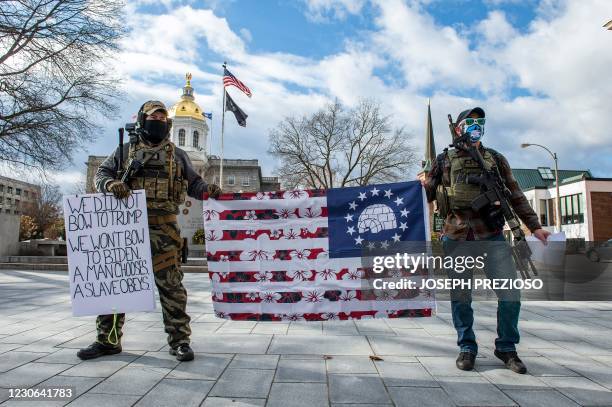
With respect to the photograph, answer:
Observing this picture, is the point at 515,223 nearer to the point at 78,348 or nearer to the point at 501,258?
the point at 501,258

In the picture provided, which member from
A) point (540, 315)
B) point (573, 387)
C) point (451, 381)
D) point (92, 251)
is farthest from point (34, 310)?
point (540, 315)

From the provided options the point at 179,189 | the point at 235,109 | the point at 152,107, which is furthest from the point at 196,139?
the point at 179,189

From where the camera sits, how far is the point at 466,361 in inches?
138

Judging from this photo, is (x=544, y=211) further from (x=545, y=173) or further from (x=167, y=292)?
(x=167, y=292)

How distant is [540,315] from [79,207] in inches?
263

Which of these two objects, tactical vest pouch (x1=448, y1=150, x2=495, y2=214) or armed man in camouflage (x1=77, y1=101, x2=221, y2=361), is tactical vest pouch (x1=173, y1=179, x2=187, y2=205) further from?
tactical vest pouch (x1=448, y1=150, x2=495, y2=214)

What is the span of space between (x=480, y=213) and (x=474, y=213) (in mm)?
53

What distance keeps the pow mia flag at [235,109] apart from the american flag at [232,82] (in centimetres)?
200

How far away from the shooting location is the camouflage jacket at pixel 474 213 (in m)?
3.77

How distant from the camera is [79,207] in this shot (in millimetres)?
3867

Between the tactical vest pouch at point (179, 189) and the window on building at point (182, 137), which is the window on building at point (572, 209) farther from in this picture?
the window on building at point (182, 137)

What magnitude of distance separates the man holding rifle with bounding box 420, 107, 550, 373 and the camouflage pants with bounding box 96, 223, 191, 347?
8.44 ft

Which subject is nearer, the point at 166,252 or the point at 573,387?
the point at 573,387

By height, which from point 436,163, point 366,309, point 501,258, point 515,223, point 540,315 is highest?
point 436,163
